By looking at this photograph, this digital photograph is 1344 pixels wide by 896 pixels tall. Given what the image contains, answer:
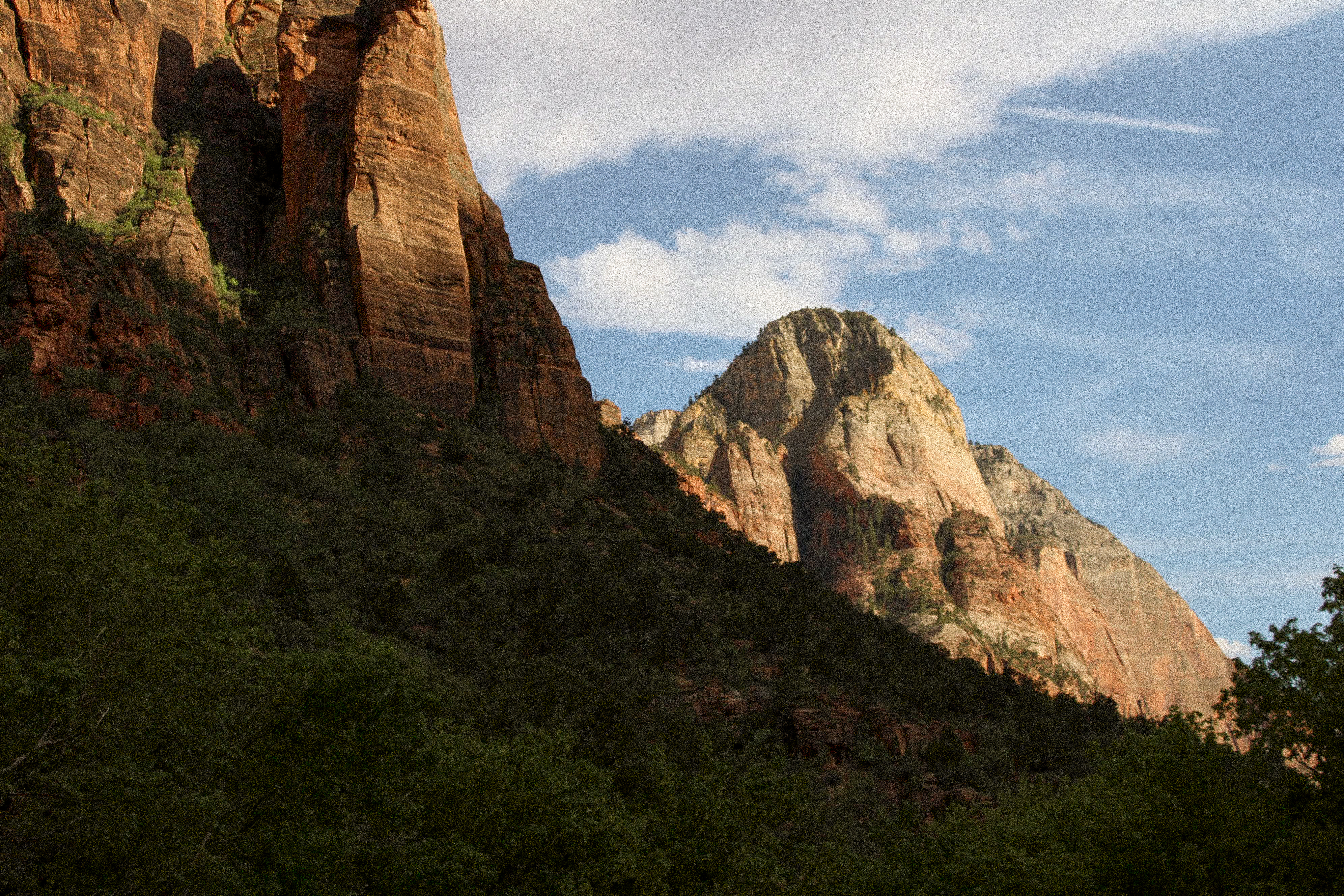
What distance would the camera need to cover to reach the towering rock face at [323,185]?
64.4 metres

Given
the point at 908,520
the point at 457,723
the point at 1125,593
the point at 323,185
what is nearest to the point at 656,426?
the point at 908,520

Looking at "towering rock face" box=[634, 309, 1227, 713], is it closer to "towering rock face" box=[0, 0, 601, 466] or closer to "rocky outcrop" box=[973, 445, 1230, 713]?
"rocky outcrop" box=[973, 445, 1230, 713]

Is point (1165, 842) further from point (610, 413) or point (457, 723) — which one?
point (610, 413)

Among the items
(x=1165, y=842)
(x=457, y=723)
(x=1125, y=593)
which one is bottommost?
(x=1165, y=842)

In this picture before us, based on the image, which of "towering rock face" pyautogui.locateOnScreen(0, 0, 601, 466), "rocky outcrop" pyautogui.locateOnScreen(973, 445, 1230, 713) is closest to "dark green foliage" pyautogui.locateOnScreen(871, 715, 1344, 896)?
"towering rock face" pyautogui.locateOnScreen(0, 0, 601, 466)

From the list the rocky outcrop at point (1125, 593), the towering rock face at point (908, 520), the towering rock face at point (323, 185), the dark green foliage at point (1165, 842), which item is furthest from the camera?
the rocky outcrop at point (1125, 593)

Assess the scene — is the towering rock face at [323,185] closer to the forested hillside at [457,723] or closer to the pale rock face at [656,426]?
the forested hillside at [457,723]

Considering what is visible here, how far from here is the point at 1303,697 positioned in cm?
2545

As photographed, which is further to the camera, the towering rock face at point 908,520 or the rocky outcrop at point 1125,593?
the rocky outcrop at point 1125,593

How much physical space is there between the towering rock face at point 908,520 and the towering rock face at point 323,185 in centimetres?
3918

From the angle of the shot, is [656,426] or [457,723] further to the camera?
[656,426]

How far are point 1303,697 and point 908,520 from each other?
111936 mm


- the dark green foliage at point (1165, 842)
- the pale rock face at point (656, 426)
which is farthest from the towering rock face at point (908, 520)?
the dark green foliage at point (1165, 842)

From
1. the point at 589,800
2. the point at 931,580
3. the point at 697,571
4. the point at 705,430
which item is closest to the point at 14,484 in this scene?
the point at 589,800
